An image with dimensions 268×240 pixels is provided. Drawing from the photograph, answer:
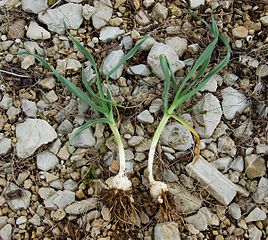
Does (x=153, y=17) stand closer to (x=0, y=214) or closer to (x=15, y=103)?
(x=15, y=103)

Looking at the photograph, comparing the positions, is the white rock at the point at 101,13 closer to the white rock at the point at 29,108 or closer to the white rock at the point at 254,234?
the white rock at the point at 29,108

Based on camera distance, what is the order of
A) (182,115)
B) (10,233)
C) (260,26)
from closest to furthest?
(10,233)
(182,115)
(260,26)

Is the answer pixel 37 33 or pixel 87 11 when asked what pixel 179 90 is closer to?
pixel 87 11

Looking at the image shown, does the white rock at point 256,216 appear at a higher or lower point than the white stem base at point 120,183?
lower

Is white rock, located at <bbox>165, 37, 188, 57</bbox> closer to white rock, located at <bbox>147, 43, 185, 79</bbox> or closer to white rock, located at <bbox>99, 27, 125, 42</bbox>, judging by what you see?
white rock, located at <bbox>147, 43, 185, 79</bbox>

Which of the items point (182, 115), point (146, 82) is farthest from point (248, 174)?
point (146, 82)

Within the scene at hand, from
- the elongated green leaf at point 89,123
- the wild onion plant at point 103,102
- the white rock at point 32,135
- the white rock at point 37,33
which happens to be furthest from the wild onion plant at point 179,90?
the white rock at point 37,33
